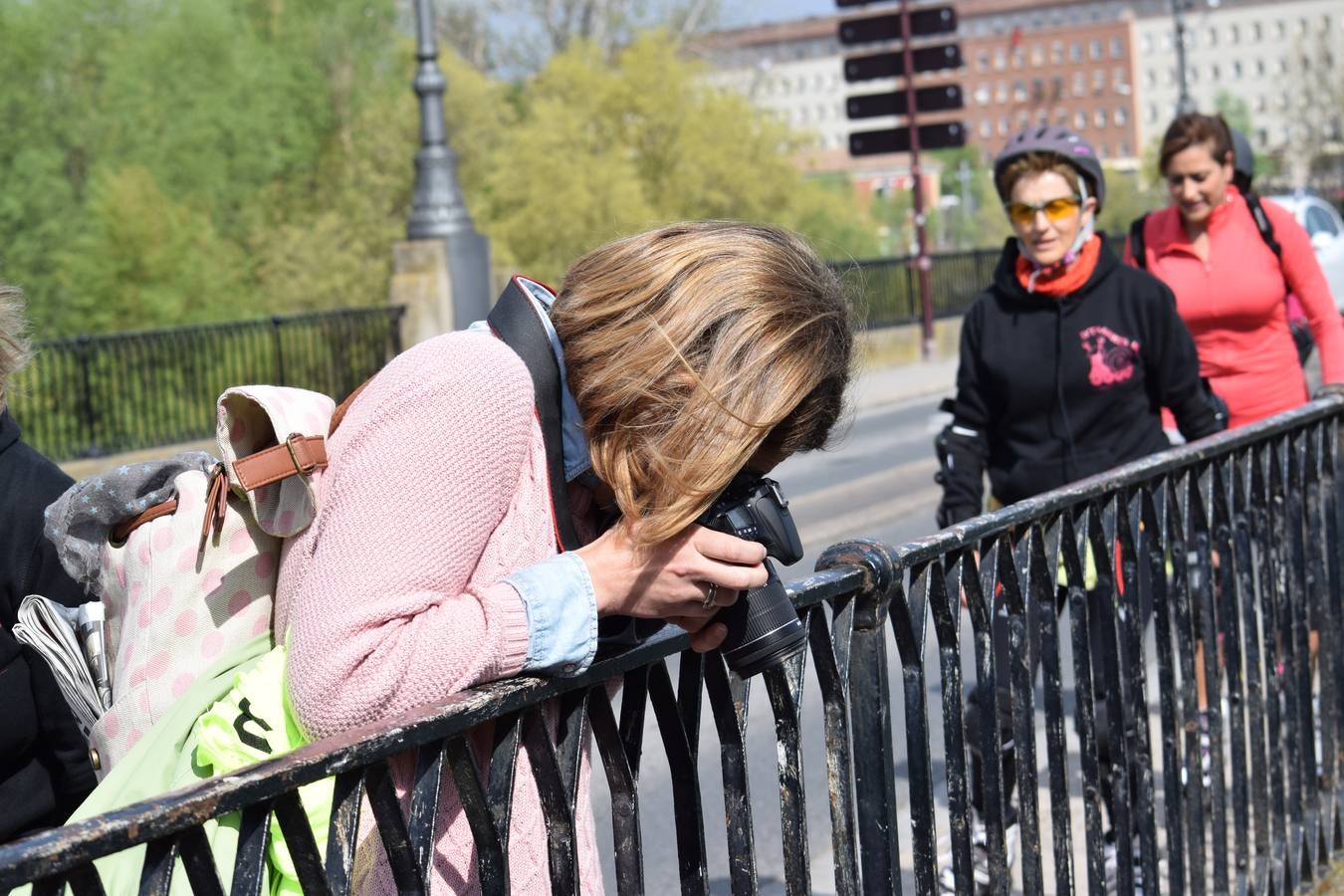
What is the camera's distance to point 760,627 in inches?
77.3

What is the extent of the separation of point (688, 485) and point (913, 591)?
82 centimetres

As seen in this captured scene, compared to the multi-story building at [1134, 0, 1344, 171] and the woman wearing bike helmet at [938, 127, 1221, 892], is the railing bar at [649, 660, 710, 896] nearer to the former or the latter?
the woman wearing bike helmet at [938, 127, 1221, 892]

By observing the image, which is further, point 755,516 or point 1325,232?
point 1325,232

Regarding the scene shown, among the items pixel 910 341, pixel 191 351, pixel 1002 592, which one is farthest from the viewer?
pixel 910 341

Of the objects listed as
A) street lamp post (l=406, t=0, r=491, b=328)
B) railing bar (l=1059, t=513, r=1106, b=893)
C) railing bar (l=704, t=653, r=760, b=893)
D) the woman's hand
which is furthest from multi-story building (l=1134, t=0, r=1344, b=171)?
the woman's hand

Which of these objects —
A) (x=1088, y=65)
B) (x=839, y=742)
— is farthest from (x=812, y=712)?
(x=1088, y=65)

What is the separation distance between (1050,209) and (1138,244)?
3.42ft

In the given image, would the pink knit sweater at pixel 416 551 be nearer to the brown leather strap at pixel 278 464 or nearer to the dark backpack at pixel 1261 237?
the brown leather strap at pixel 278 464

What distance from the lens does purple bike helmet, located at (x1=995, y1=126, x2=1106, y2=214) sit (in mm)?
4512

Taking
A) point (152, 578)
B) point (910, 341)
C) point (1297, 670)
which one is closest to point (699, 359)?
point (152, 578)

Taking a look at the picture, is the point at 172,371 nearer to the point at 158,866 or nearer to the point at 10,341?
the point at 10,341

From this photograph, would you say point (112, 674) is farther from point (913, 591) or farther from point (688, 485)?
point (913, 591)

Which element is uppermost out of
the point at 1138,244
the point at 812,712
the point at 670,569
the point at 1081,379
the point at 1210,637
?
the point at 1138,244

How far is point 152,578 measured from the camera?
1991 mm
